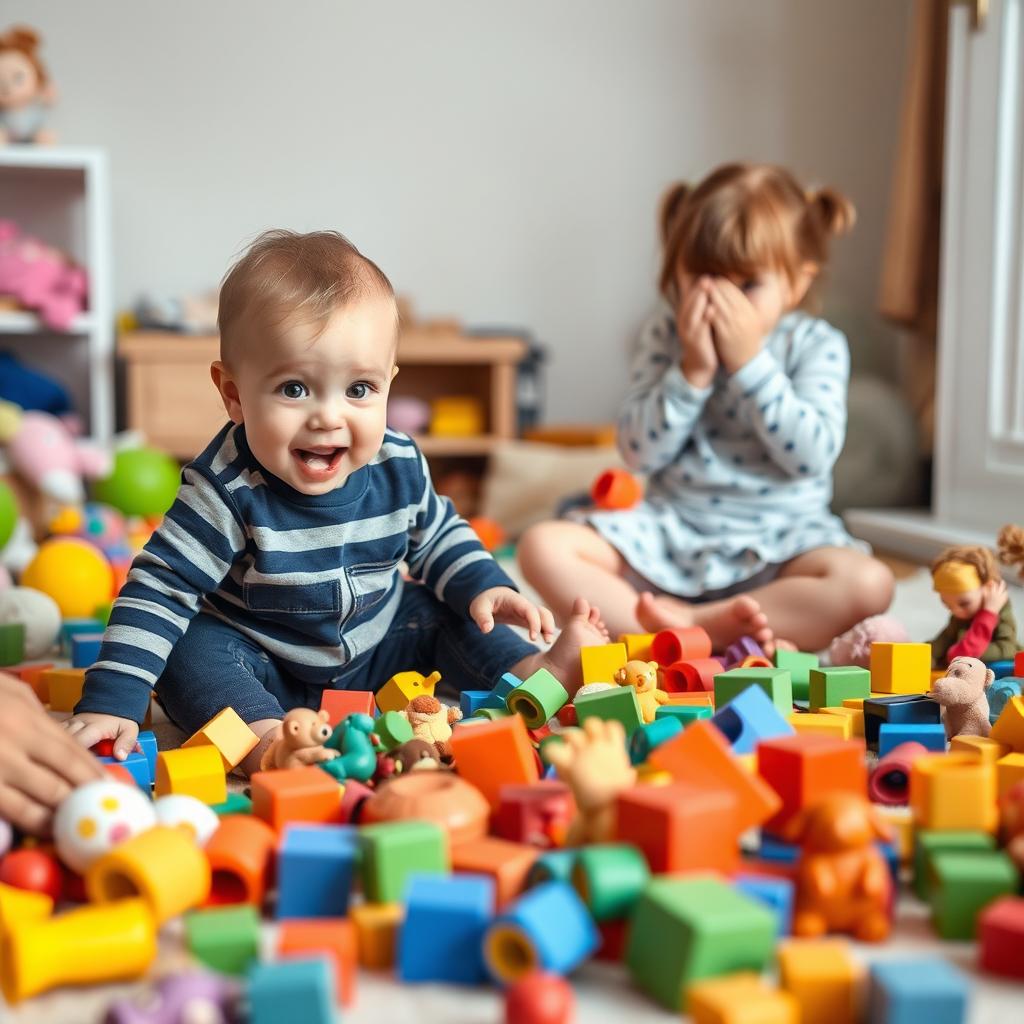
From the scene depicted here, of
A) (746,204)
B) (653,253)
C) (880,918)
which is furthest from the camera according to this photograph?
(653,253)

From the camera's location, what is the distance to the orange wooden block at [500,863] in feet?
2.13

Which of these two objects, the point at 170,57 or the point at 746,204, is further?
the point at 170,57

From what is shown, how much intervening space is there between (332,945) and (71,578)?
3.44ft

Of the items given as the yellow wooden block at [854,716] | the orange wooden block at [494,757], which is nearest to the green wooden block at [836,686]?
the yellow wooden block at [854,716]

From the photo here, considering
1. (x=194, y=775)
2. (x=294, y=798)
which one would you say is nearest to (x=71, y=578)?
(x=194, y=775)

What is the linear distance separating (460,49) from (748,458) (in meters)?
1.72

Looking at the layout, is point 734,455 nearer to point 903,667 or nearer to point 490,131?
point 903,667

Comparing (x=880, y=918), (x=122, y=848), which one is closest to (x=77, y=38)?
(x=122, y=848)

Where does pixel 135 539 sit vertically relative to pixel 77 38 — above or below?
below

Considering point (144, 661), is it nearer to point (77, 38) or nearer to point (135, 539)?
→ point (135, 539)

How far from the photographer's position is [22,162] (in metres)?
2.46

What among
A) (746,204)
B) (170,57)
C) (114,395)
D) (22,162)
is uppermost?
(170,57)

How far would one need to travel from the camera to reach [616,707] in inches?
36.8

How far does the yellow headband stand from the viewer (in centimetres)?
114
